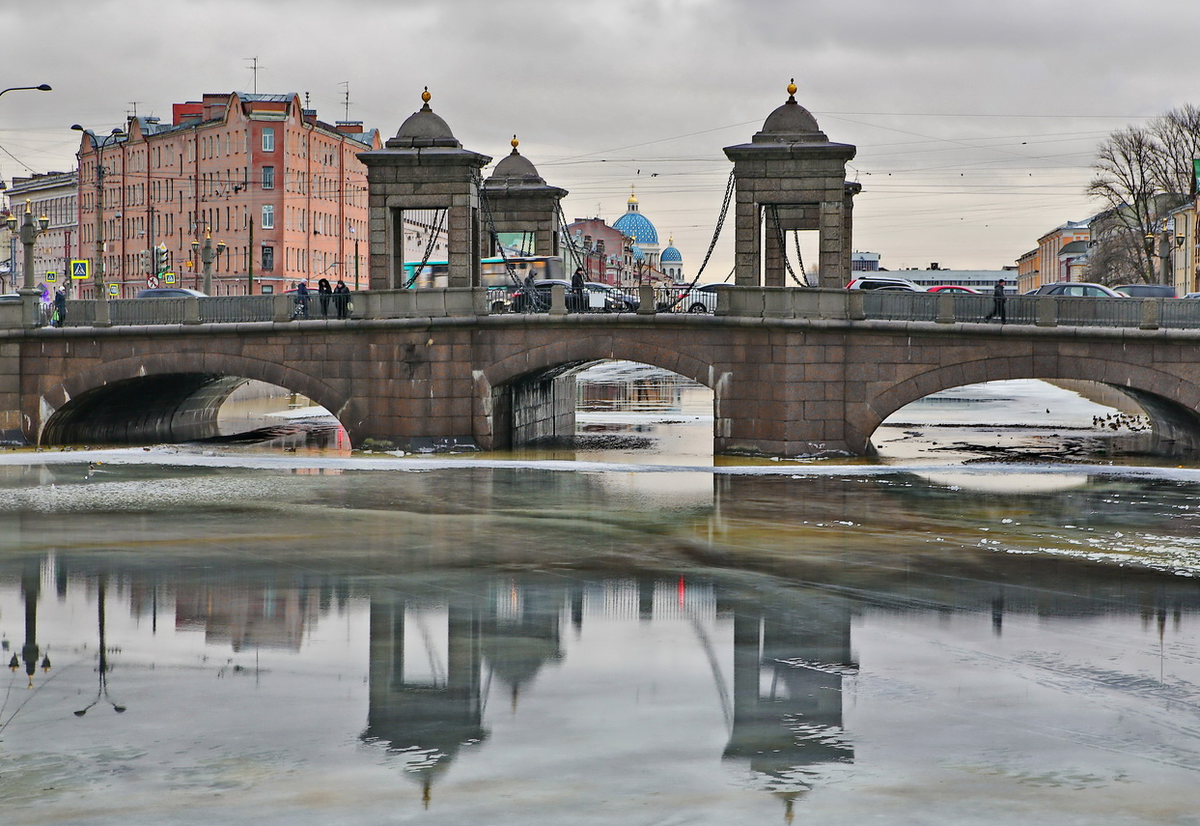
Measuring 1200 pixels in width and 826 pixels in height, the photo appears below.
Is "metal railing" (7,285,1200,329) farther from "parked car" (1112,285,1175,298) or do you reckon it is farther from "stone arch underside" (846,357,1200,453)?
"parked car" (1112,285,1175,298)

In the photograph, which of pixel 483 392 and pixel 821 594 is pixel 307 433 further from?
pixel 821 594

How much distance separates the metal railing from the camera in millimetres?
36750

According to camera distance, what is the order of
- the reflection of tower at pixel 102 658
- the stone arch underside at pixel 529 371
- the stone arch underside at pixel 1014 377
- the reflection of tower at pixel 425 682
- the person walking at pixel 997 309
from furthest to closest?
1. the stone arch underside at pixel 529 371
2. the person walking at pixel 997 309
3. the stone arch underside at pixel 1014 377
4. the reflection of tower at pixel 102 658
5. the reflection of tower at pixel 425 682

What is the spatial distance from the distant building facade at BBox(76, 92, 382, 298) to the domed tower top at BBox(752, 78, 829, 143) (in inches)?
2412

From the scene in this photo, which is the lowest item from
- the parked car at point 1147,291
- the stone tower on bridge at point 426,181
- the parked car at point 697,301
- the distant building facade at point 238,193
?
the parked car at point 697,301

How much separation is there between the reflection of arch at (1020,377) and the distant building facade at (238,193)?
2496 inches

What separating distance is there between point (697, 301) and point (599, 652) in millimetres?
24359

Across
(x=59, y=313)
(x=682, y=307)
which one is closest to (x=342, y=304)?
(x=59, y=313)

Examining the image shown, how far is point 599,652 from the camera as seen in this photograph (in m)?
17.0

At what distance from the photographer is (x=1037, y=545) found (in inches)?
991

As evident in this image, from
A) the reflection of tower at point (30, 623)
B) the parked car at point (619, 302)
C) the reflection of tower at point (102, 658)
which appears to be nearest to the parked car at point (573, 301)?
the parked car at point (619, 302)

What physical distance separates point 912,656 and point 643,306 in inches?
925

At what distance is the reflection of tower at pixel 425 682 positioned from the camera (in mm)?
13328

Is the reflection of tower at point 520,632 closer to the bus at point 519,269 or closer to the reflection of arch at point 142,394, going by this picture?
the reflection of arch at point 142,394
